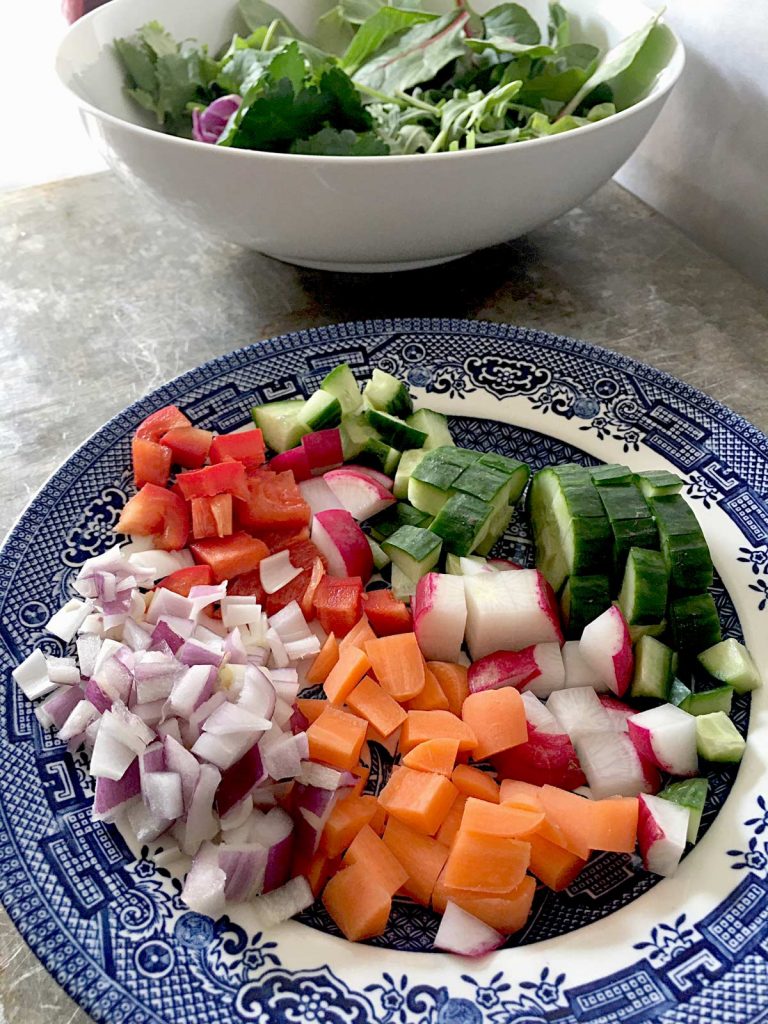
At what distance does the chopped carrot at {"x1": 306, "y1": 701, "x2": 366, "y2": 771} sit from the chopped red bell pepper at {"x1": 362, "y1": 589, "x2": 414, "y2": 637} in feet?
Answer: 0.60

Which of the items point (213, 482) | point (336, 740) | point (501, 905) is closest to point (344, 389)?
point (213, 482)

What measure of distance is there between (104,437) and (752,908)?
109 centimetres

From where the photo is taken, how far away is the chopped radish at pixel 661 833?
39.7 inches

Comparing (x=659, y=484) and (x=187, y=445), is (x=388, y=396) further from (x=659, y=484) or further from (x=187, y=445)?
(x=659, y=484)

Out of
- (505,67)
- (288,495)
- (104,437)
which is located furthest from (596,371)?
(104,437)

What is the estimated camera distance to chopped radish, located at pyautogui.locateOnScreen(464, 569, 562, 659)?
1229 millimetres

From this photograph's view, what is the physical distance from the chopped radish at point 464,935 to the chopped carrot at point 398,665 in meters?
0.27

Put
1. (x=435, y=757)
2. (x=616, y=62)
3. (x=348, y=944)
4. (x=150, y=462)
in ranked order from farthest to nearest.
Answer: (x=616, y=62) → (x=150, y=462) → (x=435, y=757) → (x=348, y=944)

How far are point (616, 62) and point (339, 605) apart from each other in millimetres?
1193

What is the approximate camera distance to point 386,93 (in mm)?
1803

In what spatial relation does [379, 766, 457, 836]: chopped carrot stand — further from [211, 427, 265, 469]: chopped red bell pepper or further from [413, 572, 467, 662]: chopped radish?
[211, 427, 265, 469]: chopped red bell pepper

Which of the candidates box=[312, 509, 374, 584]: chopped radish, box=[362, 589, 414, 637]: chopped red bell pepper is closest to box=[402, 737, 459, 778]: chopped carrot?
box=[362, 589, 414, 637]: chopped red bell pepper

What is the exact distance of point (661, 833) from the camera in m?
1.01

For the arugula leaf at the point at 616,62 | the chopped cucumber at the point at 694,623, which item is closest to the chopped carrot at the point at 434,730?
the chopped cucumber at the point at 694,623
